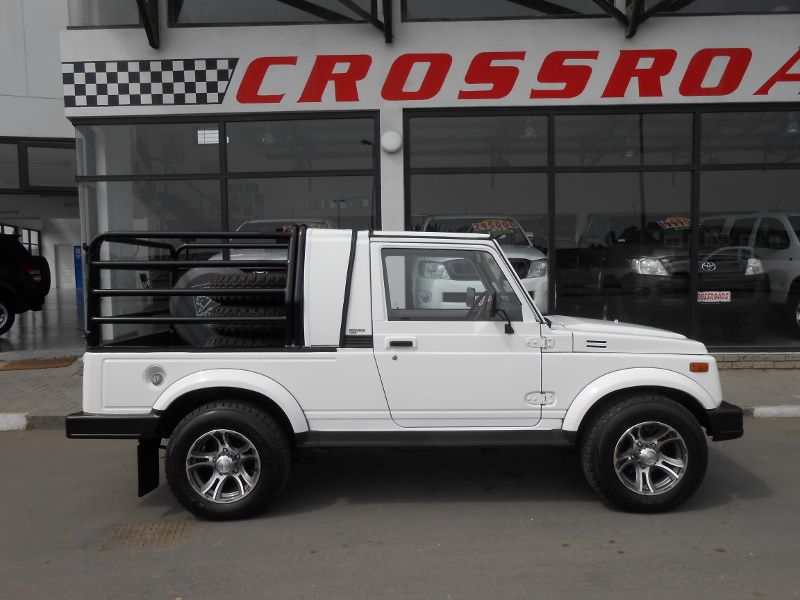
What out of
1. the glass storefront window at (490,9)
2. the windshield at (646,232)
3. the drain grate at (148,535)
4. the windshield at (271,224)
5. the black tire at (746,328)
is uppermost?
the glass storefront window at (490,9)

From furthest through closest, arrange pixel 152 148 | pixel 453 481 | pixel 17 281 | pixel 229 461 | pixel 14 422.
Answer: pixel 17 281, pixel 152 148, pixel 14 422, pixel 453 481, pixel 229 461

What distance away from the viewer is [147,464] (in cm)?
414

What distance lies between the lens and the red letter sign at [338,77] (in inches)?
340

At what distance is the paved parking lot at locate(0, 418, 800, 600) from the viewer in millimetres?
3268

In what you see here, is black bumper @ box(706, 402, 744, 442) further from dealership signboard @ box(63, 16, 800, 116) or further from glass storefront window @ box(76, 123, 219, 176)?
glass storefront window @ box(76, 123, 219, 176)

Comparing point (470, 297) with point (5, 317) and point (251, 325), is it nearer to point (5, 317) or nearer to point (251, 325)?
point (251, 325)

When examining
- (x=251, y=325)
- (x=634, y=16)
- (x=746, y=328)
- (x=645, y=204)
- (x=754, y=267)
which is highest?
(x=634, y=16)

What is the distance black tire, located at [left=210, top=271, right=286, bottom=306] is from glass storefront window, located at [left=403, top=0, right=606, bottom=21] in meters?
5.83

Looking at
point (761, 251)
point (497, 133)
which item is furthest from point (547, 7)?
point (761, 251)

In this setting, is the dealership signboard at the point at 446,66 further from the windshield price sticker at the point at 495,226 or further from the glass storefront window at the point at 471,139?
the windshield price sticker at the point at 495,226

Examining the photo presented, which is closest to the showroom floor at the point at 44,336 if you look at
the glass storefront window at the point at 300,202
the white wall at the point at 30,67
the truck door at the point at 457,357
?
the glass storefront window at the point at 300,202

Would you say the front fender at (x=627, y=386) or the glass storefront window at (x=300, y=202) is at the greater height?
the glass storefront window at (x=300, y=202)

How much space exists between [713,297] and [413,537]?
6.96 meters

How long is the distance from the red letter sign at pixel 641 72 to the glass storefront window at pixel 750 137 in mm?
863
